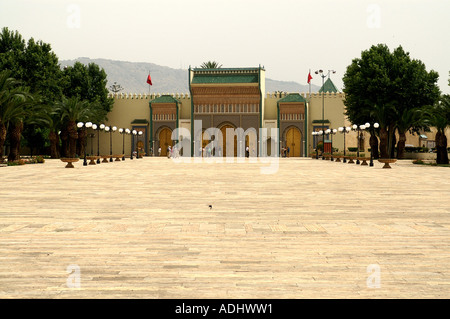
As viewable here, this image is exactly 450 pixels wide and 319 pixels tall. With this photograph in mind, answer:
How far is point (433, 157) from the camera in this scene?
4556cm

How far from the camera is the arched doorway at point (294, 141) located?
63688 mm

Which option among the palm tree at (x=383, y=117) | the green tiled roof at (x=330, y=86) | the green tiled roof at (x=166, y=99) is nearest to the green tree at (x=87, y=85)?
the green tiled roof at (x=166, y=99)

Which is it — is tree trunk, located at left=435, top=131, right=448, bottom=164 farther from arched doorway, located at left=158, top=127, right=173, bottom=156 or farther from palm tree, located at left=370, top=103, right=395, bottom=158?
arched doorway, located at left=158, top=127, right=173, bottom=156

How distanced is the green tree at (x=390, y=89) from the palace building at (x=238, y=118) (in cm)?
1754

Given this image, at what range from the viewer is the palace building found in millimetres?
63094

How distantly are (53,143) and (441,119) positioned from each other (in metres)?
36.8

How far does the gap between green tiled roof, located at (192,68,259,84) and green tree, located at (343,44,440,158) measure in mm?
19173

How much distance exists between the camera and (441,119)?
3425 centimetres

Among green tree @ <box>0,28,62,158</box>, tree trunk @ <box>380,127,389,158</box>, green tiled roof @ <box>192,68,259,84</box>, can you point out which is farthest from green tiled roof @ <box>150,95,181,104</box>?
tree trunk @ <box>380,127,389,158</box>

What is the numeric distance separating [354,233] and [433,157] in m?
41.4

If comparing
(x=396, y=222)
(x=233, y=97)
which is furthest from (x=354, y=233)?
(x=233, y=97)

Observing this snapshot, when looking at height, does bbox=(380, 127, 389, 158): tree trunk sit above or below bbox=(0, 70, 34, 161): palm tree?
below
